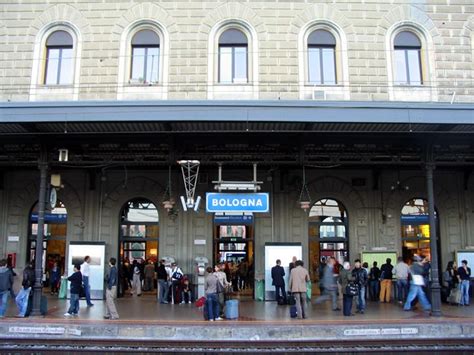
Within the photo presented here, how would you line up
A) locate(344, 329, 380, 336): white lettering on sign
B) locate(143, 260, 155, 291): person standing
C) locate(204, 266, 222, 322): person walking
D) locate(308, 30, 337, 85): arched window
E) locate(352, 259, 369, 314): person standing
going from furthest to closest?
locate(308, 30, 337, 85): arched window → locate(143, 260, 155, 291): person standing → locate(352, 259, 369, 314): person standing → locate(204, 266, 222, 322): person walking → locate(344, 329, 380, 336): white lettering on sign

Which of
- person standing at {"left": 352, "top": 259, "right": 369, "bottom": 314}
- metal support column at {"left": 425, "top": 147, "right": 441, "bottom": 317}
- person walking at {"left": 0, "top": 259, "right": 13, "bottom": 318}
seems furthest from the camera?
person standing at {"left": 352, "top": 259, "right": 369, "bottom": 314}

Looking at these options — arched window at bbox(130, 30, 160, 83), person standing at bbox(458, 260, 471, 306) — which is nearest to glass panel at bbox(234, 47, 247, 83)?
arched window at bbox(130, 30, 160, 83)

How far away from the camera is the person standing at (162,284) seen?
52.5 ft

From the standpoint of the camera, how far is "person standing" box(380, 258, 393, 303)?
16.1 metres

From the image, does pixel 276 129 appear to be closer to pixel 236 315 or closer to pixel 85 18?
pixel 236 315

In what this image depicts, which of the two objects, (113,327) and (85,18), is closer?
(113,327)

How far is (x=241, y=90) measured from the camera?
17.3 meters

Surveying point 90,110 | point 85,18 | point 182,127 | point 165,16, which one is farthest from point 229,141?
point 85,18

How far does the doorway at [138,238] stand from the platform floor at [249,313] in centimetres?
178

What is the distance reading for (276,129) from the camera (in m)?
13.7

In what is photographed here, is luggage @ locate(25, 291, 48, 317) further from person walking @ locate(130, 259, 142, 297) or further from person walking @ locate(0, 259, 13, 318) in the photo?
person walking @ locate(130, 259, 142, 297)

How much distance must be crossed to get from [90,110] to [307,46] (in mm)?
8509

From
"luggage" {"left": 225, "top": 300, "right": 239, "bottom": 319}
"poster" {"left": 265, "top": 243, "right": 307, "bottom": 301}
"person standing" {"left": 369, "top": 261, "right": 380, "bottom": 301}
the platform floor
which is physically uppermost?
"poster" {"left": 265, "top": 243, "right": 307, "bottom": 301}

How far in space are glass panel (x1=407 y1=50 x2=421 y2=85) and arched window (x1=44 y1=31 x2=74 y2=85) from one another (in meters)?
11.8
